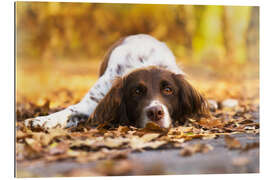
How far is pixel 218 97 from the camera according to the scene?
5.26m

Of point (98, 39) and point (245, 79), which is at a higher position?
point (98, 39)

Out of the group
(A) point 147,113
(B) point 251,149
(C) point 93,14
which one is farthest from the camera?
(C) point 93,14

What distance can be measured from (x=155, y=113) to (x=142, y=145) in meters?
0.46

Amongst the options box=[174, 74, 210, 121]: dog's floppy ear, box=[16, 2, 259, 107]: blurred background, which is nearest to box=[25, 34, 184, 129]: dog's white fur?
box=[16, 2, 259, 107]: blurred background

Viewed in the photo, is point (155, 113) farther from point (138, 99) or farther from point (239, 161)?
point (239, 161)

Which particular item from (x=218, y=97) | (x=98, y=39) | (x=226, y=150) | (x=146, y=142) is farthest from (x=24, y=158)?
(x=218, y=97)

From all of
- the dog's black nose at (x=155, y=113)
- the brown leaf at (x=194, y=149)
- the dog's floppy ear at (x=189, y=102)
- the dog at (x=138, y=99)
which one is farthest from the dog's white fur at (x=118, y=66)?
the brown leaf at (x=194, y=149)

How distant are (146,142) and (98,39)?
242cm

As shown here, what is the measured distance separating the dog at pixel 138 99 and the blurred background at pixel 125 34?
1.73ft

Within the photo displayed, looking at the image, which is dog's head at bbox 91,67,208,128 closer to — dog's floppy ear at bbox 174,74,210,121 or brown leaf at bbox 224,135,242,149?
dog's floppy ear at bbox 174,74,210,121

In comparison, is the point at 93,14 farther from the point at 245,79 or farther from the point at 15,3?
the point at 245,79

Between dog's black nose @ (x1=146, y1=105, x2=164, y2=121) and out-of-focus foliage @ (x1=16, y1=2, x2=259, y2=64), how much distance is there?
133 centimetres

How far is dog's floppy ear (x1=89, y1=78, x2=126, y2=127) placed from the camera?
3482mm

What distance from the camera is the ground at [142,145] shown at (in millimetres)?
2471
